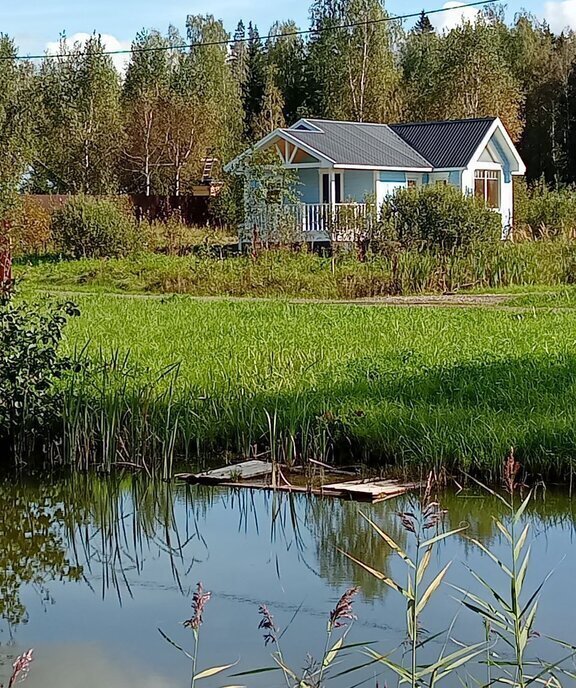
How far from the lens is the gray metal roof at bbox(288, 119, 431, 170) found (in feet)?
103

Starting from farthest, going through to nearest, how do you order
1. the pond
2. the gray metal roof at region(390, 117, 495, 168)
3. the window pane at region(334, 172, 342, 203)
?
1. the gray metal roof at region(390, 117, 495, 168)
2. the window pane at region(334, 172, 342, 203)
3. the pond

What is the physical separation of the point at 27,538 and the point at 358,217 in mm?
19470

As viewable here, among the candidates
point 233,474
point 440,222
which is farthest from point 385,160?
point 233,474

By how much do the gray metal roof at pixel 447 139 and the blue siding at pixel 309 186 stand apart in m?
3.93

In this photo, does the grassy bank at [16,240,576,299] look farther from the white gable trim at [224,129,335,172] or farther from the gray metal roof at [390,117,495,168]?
the gray metal roof at [390,117,495,168]

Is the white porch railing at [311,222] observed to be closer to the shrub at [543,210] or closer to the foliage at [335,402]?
the shrub at [543,210]

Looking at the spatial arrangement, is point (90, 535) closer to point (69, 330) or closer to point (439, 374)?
point (439, 374)

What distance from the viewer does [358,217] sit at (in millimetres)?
25781

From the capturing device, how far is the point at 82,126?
44.1 m

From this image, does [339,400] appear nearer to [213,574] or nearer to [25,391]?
[25,391]

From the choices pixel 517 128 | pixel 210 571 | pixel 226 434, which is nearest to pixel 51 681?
pixel 210 571

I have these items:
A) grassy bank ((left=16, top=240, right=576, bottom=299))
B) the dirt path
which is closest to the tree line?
grassy bank ((left=16, top=240, right=576, bottom=299))

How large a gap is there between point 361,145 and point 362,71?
57.8ft

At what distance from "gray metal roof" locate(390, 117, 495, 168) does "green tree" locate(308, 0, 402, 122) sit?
45.5ft
